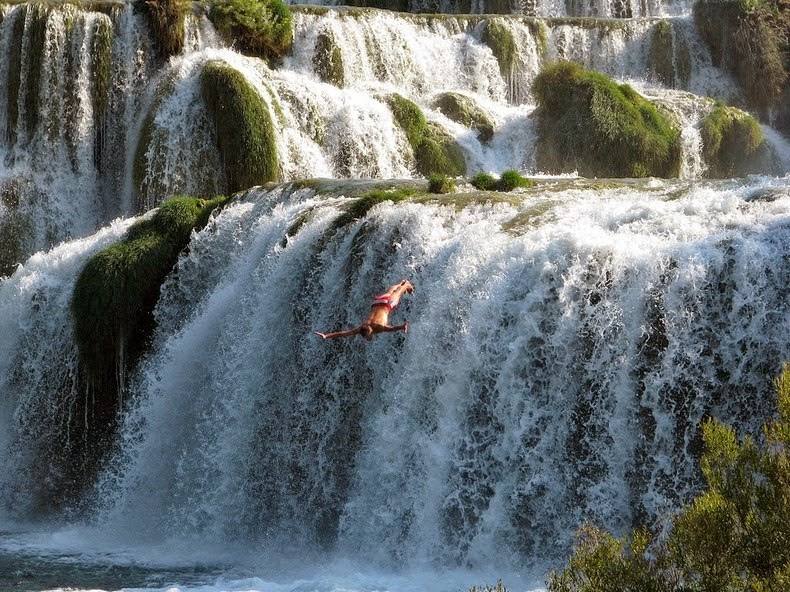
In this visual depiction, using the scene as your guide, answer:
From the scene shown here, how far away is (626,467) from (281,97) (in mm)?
10925

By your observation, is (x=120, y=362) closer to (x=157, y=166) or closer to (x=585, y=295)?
(x=157, y=166)

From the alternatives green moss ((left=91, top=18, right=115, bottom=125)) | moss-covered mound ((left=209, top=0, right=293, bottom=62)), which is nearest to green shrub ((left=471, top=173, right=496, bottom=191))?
moss-covered mound ((left=209, top=0, right=293, bottom=62))

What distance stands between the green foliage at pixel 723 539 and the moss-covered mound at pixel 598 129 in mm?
14024

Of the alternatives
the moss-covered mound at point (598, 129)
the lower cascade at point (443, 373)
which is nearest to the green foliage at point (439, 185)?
the lower cascade at point (443, 373)

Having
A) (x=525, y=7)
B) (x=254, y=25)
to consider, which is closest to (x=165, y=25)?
(x=254, y=25)

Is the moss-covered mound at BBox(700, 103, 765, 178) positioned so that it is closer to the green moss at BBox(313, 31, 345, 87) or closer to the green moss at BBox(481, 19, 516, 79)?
the green moss at BBox(481, 19, 516, 79)

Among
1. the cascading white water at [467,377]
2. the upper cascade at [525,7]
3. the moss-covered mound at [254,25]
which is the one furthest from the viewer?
the upper cascade at [525,7]

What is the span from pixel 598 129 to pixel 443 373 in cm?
1028

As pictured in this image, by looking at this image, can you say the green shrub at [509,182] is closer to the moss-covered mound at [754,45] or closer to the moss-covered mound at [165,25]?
the moss-covered mound at [165,25]

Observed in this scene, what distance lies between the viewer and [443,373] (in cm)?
1066

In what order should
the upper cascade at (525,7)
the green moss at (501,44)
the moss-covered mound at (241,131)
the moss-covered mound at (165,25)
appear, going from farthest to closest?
the upper cascade at (525,7) → the green moss at (501,44) → the moss-covered mound at (165,25) → the moss-covered mound at (241,131)

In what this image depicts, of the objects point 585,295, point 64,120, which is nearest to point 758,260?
point 585,295

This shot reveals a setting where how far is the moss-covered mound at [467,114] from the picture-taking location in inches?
804

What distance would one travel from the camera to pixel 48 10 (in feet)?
63.2
